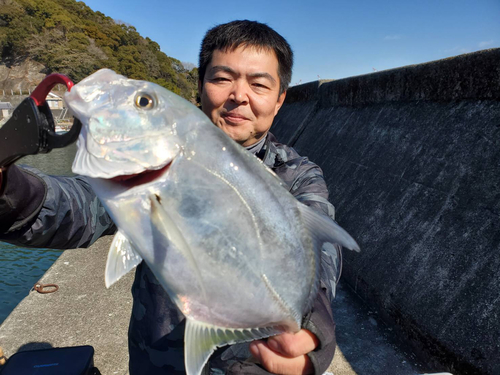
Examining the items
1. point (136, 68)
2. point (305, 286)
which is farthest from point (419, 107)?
point (136, 68)

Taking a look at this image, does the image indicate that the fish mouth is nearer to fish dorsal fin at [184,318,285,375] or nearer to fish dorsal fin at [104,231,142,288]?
fish dorsal fin at [104,231,142,288]

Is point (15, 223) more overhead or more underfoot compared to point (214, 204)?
more underfoot

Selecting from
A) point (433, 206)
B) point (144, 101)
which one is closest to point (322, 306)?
point (144, 101)

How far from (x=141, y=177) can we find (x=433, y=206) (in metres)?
3.76

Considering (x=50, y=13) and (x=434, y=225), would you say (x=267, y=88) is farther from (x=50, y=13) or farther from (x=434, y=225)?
(x=50, y=13)

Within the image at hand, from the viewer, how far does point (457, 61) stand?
441cm

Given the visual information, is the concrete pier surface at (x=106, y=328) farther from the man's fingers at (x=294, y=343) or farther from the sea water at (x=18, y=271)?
the sea water at (x=18, y=271)

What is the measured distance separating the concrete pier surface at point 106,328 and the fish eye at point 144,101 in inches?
119

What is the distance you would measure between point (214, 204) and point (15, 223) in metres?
1.23

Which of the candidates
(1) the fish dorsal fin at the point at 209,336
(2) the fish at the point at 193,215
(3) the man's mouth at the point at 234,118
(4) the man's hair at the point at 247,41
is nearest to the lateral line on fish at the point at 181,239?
(2) the fish at the point at 193,215

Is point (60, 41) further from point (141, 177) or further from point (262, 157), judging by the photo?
point (141, 177)

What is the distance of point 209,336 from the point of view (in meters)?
1.50

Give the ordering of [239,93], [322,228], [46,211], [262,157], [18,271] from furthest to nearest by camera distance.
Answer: [18,271], [262,157], [239,93], [46,211], [322,228]

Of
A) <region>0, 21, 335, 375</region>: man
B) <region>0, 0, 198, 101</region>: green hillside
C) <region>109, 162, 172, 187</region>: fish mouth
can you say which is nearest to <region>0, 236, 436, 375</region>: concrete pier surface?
<region>0, 21, 335, 375</region>: man
